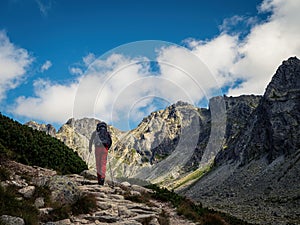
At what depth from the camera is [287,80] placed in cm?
15888

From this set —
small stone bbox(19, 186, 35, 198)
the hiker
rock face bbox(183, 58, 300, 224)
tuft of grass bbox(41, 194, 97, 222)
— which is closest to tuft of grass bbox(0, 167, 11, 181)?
small stone bbox(19, 186, 35, 198)

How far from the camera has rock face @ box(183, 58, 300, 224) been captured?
57378 millimetres

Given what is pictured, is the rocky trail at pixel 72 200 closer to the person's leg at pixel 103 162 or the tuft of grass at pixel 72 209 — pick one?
the tuft of grass at pixel 72 209

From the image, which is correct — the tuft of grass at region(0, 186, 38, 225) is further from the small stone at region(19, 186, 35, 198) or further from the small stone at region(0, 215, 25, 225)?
the small stone at region(19, 186, 35, 198)

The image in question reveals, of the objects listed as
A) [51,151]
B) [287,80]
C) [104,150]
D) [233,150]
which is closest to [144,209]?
[104,150]

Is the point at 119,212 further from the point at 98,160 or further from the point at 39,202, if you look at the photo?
the point at 98,160

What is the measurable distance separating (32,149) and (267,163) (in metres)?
93.4

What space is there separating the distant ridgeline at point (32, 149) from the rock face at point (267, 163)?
2215cm

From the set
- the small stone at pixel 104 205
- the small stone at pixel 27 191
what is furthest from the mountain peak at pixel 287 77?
the small stone at pixel 27 191

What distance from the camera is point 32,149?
17.7m

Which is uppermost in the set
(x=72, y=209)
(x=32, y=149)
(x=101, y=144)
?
(x=32, y=149)

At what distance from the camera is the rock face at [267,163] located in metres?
57.4

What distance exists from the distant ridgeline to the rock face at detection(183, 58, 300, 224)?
72.7ft

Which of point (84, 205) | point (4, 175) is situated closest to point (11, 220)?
point (84, 205)
